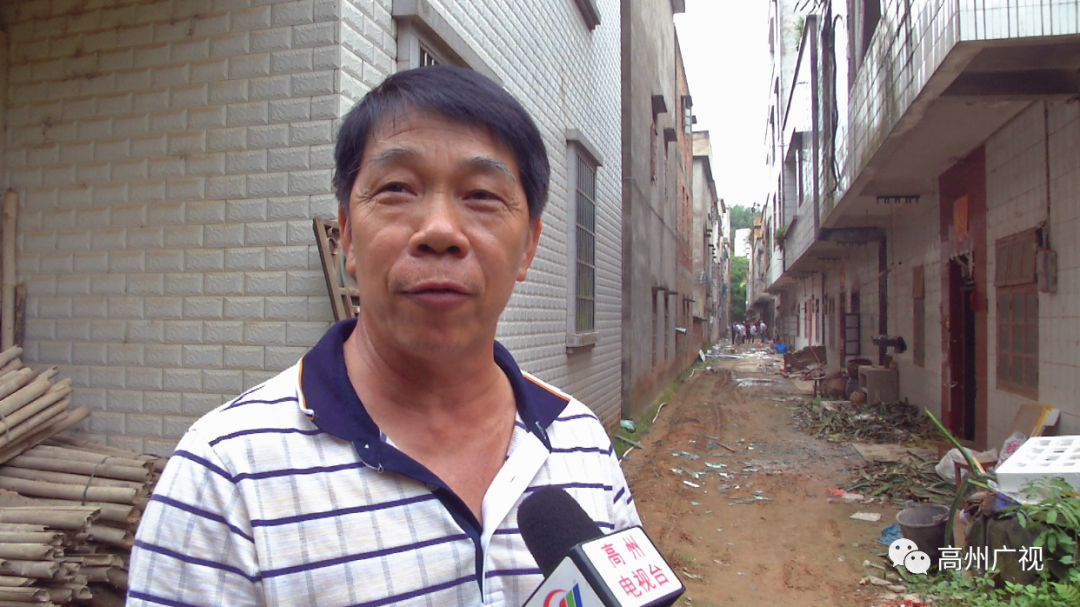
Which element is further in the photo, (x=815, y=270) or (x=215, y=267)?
(x=815, y=270)

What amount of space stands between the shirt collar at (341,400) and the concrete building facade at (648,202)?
32.5ft

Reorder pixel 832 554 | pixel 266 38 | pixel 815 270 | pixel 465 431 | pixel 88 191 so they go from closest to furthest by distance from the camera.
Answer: pixel 465 431 < pixel 266 38 < pixel 88 191 < pixel 832 554 < pixel 815 270

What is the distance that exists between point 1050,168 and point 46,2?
8.20 m

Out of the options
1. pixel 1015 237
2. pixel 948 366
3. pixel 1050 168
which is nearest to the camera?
pixel 1050 168

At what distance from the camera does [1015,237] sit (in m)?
7.56

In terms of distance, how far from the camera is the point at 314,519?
1155mm

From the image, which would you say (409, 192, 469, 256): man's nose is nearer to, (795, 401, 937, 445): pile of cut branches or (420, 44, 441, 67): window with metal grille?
(420, 44, 441, 67): window with metal grille

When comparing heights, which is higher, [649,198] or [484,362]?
[649,198]

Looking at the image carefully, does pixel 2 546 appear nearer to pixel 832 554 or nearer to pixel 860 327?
pixel 832 554

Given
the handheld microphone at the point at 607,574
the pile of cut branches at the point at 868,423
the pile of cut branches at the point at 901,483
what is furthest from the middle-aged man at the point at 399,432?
the pile of cut branches at the point at 868,423

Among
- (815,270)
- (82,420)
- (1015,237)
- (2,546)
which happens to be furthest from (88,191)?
(815,270)

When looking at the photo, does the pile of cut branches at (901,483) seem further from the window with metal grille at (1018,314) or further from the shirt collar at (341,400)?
the shirt collar at (341,400)

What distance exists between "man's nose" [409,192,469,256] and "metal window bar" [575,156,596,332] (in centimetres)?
680

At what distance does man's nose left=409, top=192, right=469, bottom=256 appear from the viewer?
123 centimetres
